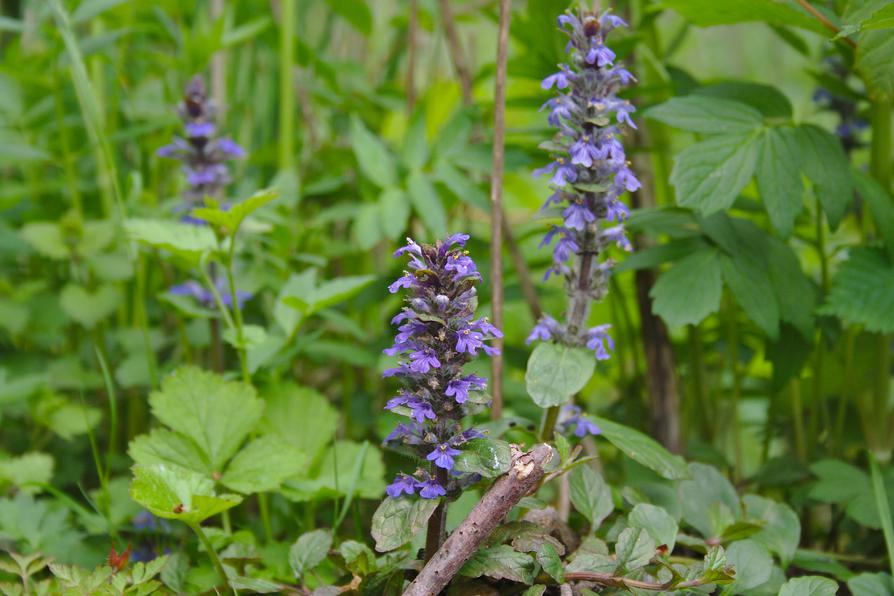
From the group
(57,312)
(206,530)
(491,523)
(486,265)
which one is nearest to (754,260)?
(486,265)

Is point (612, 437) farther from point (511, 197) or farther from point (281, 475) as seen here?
point (511, 197)

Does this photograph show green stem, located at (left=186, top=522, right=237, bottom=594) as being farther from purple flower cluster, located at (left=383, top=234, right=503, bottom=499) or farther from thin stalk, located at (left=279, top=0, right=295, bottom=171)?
thin stalk, located at (left=279, top=0, right=295, bottom=171)

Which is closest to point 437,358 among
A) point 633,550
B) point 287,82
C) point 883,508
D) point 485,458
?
point 485,458

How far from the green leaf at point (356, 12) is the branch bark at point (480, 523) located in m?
1.77

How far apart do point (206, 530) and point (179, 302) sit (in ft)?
1.87

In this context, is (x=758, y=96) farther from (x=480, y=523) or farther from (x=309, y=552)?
(x=309, y=552)

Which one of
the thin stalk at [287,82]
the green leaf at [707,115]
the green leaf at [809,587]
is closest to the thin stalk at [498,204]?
the green leaf at [707,115]

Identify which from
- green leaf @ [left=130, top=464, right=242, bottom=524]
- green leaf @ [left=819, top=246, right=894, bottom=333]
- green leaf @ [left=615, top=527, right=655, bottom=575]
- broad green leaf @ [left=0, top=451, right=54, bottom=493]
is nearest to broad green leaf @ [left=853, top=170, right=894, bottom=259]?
green leaf @ [left=819, top=246, right=894, bottom=333]

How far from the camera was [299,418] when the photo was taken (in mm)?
1802

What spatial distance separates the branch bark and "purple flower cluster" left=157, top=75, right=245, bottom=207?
1.14 meters

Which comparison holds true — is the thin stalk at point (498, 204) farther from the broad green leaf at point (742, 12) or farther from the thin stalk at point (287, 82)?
the thin stalk at point (287, 82)

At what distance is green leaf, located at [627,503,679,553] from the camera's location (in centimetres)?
133

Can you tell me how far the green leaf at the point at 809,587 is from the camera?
1.23 metres

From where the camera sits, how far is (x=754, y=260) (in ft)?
5.59
